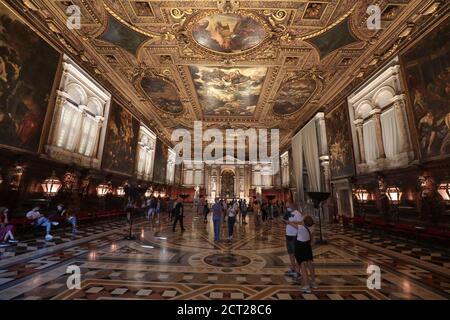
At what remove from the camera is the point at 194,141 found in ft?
84.2

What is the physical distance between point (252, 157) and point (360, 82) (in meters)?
24.2

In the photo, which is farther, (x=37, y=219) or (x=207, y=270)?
(x=37, y=219)

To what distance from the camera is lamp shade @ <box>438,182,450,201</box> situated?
→ 19.0 ft

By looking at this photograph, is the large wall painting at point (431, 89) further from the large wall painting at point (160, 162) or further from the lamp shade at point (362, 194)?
the large wall painting at point (160, 162)

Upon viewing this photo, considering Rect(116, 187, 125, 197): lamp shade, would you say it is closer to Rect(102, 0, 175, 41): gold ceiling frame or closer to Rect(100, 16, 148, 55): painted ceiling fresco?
Rect(100, 16, 148, 55): painted ceiling fresco

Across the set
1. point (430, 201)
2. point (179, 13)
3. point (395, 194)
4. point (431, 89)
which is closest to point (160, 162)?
point (179, 13)

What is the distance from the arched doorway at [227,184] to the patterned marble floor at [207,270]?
30983mm

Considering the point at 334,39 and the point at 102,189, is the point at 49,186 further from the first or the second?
the point at 334,39

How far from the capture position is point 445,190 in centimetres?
586

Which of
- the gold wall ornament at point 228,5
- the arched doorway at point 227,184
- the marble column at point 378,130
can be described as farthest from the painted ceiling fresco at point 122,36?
the arched doorway at point 227,184

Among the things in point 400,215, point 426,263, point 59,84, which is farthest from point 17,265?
point 400,215

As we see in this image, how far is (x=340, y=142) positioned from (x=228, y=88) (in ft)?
24.8

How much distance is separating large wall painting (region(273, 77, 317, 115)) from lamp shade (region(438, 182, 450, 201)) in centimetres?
806

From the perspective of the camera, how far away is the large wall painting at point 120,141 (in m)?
12.4
